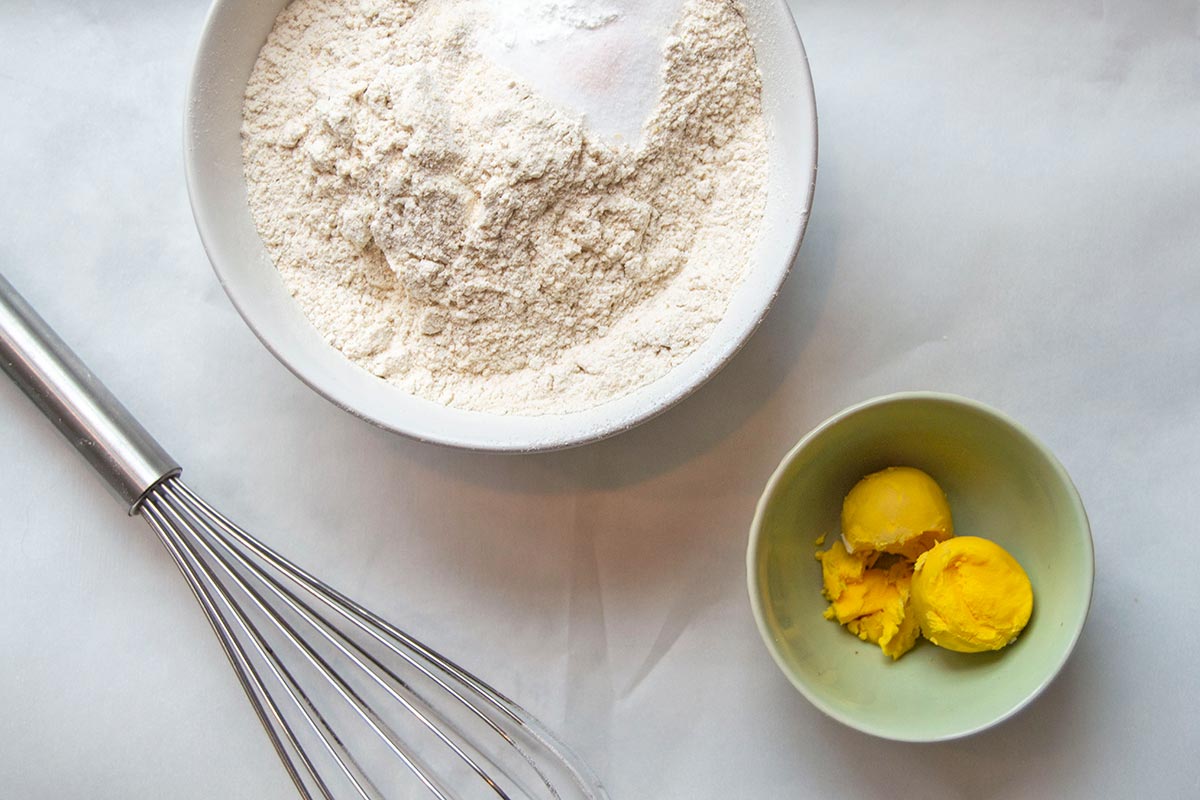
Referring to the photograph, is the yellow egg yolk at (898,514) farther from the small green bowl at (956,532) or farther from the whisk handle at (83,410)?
the whisk handle at (83,410)

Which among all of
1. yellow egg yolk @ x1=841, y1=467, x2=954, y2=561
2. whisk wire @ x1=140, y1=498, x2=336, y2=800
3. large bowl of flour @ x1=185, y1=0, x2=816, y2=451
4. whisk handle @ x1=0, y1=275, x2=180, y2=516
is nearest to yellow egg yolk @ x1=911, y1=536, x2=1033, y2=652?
yellow egg yolk @ x1=841, y1=467, x2=954, y2=561

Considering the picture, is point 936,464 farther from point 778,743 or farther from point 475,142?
point 475,142

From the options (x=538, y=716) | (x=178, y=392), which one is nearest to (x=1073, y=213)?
(x=538, y=716)

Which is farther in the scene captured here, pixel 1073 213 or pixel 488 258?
pixel 1073 213

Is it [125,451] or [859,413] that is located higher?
[859,413]

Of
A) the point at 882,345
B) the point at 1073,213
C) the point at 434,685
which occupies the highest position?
the point at 1073,213

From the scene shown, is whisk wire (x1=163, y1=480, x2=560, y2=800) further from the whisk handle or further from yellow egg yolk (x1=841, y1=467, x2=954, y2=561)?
yellow egg yolk (x1=841, y1=467, x2=954, y2=561)

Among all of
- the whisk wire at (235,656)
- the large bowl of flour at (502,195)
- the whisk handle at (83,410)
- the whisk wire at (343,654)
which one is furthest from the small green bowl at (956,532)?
the whisk handle at (83,410)
